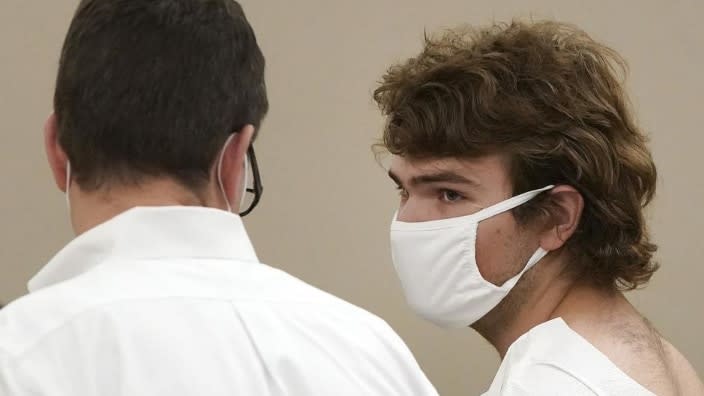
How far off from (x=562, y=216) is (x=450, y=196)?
0.19 metres

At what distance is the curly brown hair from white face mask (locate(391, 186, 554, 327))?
71 millimetres

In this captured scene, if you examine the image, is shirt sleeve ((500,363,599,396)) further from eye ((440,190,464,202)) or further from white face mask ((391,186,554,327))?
eye ((440,190,464,202))

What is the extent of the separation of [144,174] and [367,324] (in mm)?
252

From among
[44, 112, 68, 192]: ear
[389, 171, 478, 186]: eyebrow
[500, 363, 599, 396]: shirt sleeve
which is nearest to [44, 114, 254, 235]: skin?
[44, 112, 68, 192]: ear

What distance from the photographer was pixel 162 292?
2.62 feet

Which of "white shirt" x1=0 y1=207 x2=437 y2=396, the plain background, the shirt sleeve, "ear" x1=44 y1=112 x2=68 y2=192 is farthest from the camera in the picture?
the plain background

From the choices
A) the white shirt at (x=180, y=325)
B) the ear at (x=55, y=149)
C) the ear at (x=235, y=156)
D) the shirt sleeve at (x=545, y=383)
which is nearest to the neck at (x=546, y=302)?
the shirt sleeve at (x=545, y=383)

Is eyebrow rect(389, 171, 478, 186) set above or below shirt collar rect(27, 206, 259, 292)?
below

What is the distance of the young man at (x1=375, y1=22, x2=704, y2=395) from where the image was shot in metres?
1.55

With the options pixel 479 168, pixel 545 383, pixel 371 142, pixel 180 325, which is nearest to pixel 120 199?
pixel 180 325

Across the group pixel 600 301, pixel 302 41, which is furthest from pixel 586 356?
pixel 302 41

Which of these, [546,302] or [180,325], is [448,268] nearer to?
[546,302]

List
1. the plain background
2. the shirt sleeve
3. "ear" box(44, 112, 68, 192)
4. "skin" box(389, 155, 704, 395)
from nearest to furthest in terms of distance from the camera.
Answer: "ear" box(44, 112, 68, 192)
the shirt sleeve
"skin" box(389, 155, 704, 395)
the plain background

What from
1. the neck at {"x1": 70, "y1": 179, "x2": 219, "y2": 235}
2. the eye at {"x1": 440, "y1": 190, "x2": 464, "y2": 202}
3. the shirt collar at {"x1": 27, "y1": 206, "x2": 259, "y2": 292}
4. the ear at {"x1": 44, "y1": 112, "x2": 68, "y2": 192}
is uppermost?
the ear at {"x1": 44, "y1": 112, "x2": 68, "y2": 192}
